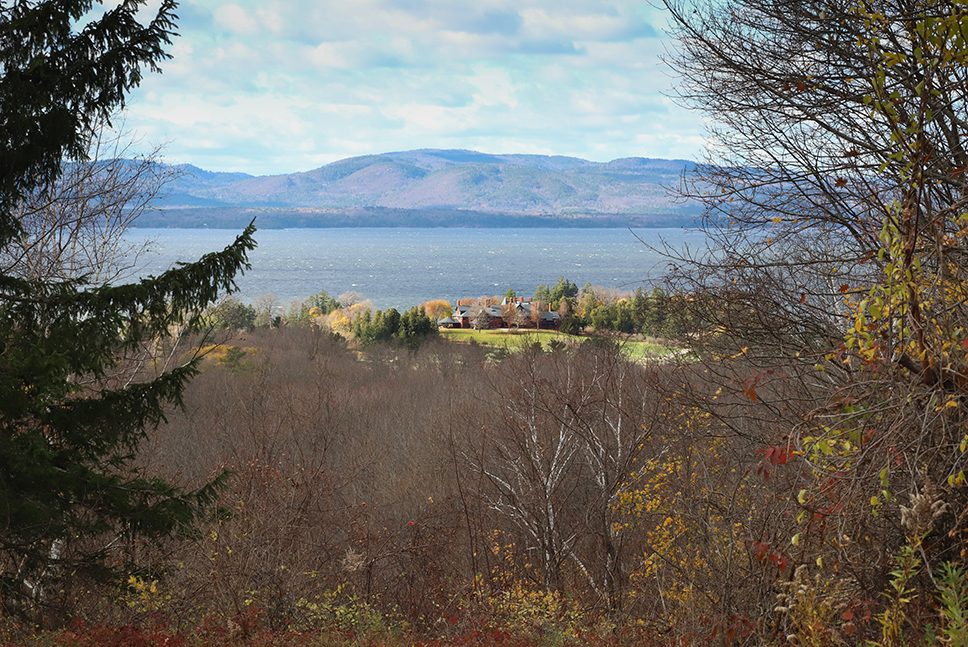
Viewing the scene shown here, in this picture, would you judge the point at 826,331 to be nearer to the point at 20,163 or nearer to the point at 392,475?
the point at 20,163

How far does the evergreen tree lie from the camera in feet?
16.9

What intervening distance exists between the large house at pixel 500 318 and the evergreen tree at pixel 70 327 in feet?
137

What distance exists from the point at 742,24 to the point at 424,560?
1279cm

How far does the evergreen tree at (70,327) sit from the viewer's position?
5.14 m

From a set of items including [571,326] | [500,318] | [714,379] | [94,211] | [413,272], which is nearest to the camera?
[714,379]

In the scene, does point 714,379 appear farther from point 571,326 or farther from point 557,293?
point 557,293

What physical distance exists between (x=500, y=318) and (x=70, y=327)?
51.9m

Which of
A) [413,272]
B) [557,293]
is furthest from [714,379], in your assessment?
[413,272]

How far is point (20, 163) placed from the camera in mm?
5535

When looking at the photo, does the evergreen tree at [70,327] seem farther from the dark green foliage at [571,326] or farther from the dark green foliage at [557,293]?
the dark green foliage at [557,293]

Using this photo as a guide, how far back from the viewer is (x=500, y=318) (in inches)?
2245

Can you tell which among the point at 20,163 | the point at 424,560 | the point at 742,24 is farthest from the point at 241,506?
the point at 742,24

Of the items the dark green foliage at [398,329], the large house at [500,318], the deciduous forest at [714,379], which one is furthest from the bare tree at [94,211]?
the large house at [500,318]

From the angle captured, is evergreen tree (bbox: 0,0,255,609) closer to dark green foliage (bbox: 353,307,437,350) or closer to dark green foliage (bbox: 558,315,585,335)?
dark green foliage (bbox: 558,315,585,335)
